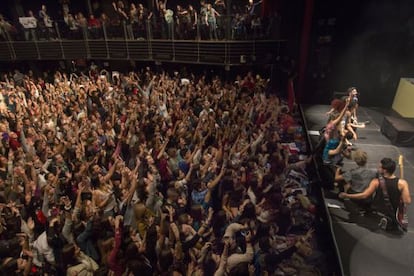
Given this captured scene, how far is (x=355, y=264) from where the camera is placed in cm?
405

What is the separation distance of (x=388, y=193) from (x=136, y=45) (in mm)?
11145

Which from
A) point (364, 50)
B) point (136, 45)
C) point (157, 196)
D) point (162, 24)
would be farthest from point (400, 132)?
point (136, 45)

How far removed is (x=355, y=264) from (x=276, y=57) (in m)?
8.29

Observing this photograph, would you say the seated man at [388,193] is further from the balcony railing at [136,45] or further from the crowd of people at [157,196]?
the balcony railing at [136,45]

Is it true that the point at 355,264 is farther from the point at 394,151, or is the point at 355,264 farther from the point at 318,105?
the point at 318,105

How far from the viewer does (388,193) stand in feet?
13.1

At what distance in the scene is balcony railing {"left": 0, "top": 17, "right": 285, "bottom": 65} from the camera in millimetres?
10852

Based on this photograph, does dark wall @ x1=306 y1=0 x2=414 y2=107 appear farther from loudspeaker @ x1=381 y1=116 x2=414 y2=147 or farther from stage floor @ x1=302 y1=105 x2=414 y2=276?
stage floor @ x1=302 y1=105 x2=414 y2=276

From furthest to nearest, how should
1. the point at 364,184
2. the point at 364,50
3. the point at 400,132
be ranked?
the point at 364,50 < the point at 400,132 < the point at 364,184

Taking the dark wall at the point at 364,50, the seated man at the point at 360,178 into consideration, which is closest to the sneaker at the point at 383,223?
the seated man at the point at 360,178

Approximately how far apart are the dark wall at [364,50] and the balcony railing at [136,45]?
160 centimetres

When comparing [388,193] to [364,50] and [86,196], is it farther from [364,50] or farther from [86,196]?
[364,50]

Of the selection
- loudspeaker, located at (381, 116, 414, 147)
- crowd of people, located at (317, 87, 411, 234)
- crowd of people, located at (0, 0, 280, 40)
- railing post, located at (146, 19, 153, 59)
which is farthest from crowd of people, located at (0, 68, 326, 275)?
railing post, located at (146, 19, 153, 59)

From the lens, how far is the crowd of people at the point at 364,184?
12.9 ft
